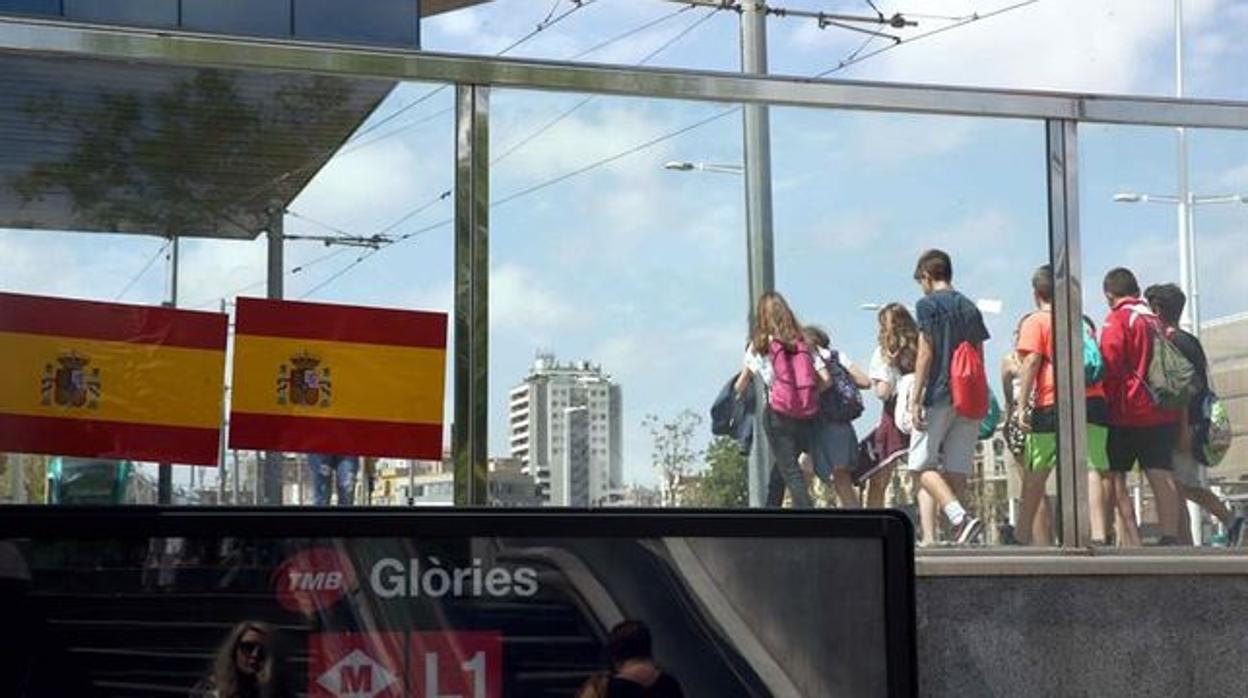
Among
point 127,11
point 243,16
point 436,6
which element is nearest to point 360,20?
point 436,6

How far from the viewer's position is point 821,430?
461cm

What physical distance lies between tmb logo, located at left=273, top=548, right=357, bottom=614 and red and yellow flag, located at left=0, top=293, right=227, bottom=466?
4.52ft

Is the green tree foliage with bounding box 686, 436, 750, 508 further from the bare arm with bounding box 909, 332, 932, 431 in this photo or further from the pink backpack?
the bare arm with bounding box 909, 332, 932, 431

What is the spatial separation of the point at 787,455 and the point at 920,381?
49 cm

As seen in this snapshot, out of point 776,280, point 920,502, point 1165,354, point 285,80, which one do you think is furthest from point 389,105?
point 1165,354

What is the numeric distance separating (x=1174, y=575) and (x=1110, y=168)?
1185 mm

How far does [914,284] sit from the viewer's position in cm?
468

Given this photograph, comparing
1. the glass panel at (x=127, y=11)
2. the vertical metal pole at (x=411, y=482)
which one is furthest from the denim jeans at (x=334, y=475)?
the glass panel at (x=127, y=11)

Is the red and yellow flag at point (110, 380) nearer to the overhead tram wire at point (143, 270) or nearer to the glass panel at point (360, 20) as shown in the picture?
the overhead tram wire at point (143, 270)

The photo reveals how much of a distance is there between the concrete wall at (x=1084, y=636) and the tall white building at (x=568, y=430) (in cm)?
88

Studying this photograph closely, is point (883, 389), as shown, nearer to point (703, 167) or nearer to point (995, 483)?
point (995, 483)

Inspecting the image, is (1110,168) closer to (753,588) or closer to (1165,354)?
(1165,354)

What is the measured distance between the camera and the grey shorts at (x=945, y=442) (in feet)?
15.5

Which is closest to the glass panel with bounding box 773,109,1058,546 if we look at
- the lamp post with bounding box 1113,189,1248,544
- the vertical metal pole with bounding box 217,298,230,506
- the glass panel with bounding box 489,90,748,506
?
the glass panel with bounding box 489,90,748,506
